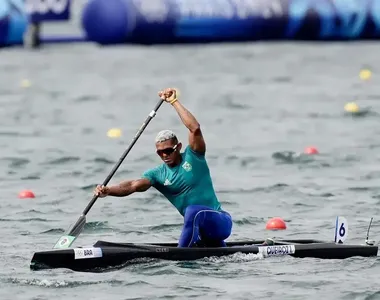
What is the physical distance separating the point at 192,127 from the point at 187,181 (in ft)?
2.27

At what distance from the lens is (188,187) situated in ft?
47.0

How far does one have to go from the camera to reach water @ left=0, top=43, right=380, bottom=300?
45.1ft

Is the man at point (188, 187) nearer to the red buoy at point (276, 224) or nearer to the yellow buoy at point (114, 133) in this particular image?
the red buoy at point (276, 224)

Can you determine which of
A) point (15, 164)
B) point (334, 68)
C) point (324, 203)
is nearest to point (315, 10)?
point (334, 68)

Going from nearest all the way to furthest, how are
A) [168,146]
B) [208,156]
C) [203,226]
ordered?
[168,146] < [203,226] < [208,156]

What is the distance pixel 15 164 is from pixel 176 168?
945 cm

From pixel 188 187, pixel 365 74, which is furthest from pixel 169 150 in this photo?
pixel 365 74

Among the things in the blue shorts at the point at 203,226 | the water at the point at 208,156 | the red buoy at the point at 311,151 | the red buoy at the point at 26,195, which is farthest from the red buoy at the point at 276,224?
the red buoy at the point at 311,151

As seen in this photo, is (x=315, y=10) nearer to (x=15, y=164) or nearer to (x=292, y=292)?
(x=15, y=164)

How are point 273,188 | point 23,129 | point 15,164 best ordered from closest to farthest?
1. point 273,188
2. point 15,164
3. point 23,129

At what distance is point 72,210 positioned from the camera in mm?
18766

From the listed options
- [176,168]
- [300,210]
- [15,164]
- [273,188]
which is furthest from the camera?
[15,164]

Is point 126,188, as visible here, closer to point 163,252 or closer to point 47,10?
point 163,252

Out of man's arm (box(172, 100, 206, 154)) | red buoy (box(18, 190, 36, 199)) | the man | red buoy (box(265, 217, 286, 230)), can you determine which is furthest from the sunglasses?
red buoy (box(18, 190, 36, 199))
